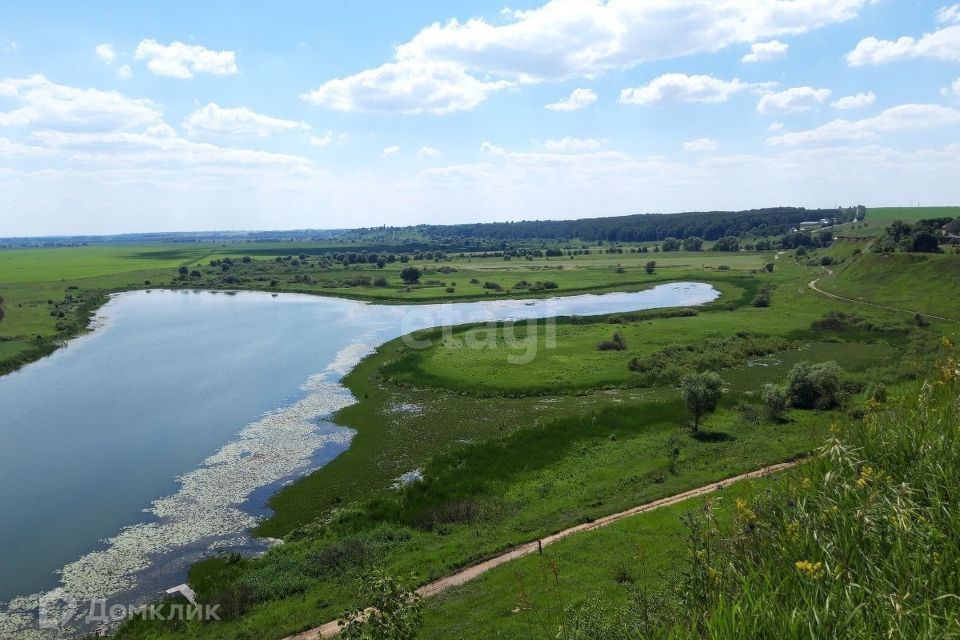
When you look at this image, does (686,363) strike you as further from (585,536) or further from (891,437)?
(891,437)

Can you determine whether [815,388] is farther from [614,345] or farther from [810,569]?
[810,569]

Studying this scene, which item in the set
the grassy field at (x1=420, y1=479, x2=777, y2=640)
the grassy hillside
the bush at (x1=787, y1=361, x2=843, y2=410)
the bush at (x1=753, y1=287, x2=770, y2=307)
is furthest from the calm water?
the grassy hillside

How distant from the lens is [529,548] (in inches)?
1025

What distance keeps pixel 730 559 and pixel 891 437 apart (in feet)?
14.4

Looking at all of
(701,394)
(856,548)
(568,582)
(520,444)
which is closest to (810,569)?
(856,548)

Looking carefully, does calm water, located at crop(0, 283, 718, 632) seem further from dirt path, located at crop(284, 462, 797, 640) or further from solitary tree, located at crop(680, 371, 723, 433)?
solitary tree, located at crop(680, 371, 723, 433)

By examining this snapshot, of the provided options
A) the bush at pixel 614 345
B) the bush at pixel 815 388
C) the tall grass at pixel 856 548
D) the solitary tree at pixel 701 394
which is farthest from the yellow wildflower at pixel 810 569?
the bush at pixel 614 345

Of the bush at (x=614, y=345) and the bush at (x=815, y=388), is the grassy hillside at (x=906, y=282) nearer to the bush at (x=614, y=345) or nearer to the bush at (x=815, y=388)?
the bush at (x=614, y=345)

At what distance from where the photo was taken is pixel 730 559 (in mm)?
10430

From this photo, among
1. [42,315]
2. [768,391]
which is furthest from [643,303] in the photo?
[42,315]

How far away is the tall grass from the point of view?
7.70 meters

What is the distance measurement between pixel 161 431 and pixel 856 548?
50151 millimetres

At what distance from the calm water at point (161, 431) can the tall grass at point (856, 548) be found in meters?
26.1

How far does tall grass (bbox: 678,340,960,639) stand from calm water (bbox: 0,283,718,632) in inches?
1028
